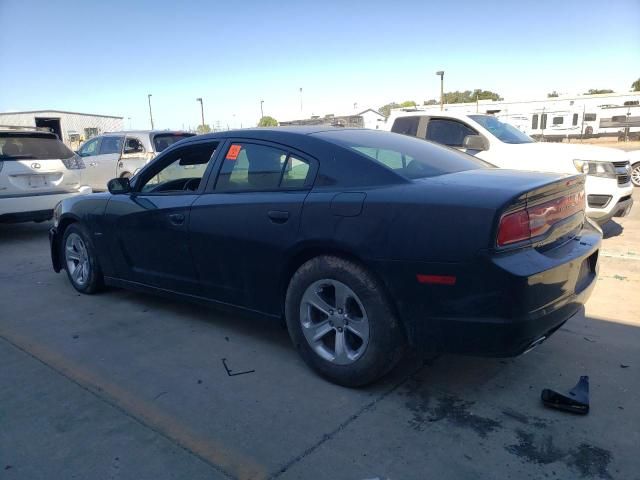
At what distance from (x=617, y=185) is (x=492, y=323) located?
501cm

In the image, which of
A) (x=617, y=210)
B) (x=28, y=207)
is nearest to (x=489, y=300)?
(x=617, y=210)

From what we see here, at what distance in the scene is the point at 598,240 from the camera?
3.28 metres

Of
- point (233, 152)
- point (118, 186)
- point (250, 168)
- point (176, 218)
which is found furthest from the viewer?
point (118, 186)

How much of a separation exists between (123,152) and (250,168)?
9301 mm

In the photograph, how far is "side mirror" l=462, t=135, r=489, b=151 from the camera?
6.94 meters

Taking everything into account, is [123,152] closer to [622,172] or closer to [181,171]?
[181,171]

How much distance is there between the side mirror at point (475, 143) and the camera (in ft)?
22.8

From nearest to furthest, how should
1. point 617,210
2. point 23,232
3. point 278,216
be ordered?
point 278,216
point 617,210
point 23,232

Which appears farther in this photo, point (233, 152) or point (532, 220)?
point (233, 152)

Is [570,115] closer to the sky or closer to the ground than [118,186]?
closer to the sky

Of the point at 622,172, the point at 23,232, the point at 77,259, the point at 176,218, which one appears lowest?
the point at 23,232

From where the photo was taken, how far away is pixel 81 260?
16.6 ft

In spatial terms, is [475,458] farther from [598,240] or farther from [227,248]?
[227,248]

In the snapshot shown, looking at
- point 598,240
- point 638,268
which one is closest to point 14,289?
point 598,240
